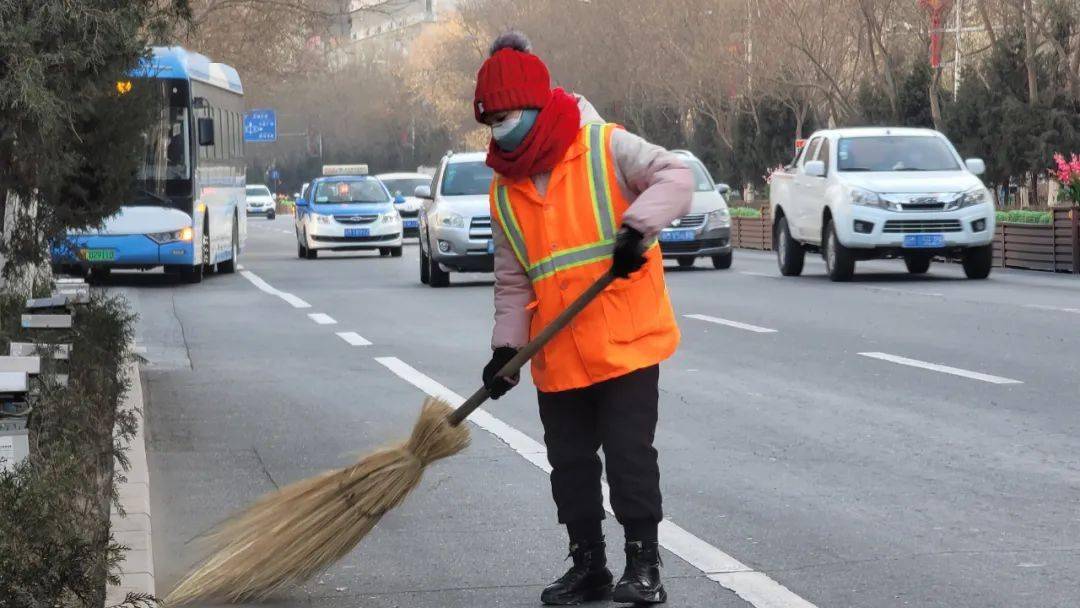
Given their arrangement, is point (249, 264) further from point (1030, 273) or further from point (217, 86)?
point (1030, 273)

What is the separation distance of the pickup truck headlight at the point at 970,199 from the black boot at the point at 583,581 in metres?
16.8

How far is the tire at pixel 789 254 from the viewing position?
24.3 m

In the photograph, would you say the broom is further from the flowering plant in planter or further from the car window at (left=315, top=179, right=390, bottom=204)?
the car window at (left=315, top=179, right=390, bottom=204)

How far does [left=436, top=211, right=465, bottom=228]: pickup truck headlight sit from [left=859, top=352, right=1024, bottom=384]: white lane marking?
10285mm

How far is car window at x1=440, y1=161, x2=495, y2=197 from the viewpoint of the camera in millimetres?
24438

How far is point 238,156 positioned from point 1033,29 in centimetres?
1413

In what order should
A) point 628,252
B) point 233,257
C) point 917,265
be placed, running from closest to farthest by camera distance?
point 628,252, point 917,265, point 233,257

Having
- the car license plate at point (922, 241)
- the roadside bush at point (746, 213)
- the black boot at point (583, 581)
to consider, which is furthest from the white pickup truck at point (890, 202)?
the black boot at point (583, 581)

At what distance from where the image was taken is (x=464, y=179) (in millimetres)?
24641

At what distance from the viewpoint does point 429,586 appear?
6.12 metres

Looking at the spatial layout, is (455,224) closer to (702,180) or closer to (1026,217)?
(702,180)

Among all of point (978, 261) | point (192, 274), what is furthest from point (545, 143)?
point (192, 274)

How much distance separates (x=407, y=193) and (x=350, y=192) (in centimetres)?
946

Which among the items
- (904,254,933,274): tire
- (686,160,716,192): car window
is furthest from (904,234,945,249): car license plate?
(686,160,716,192): car window
